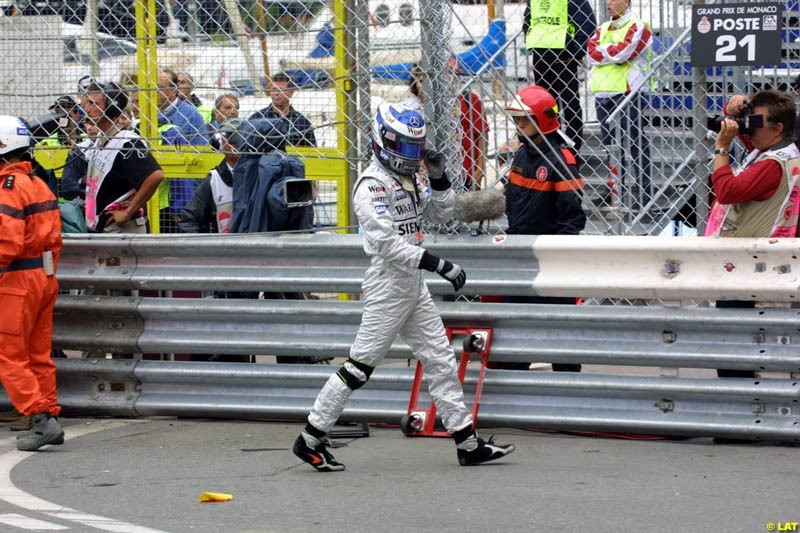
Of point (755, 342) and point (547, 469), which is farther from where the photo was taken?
point (755, 342)

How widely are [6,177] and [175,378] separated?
156 centimetres

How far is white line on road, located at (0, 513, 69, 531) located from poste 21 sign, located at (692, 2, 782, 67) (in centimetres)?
410

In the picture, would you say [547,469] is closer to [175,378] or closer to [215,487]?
[215,487]

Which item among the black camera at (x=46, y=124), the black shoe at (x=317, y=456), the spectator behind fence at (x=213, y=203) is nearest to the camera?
the black shoe at (x=317, y=456)

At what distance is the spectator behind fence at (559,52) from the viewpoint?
1079cm

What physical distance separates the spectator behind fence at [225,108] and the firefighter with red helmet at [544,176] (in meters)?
1.83

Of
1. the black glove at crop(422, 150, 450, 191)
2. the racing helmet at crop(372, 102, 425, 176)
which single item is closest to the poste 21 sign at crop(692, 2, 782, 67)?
the black glove at crop(422, 150, 450, 191)

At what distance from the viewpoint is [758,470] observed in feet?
20.9

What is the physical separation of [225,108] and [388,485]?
11.4 ft

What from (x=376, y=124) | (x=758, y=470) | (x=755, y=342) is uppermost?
(x=376, y=124)

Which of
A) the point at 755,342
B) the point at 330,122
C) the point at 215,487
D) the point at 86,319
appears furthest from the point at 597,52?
the point at 215,487

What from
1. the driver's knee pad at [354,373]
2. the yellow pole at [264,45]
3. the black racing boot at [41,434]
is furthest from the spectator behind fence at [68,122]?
the driver's knee pad at [354,373]

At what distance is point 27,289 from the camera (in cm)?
731

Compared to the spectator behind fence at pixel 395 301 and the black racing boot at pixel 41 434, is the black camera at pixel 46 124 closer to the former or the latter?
the black racing boot at pixel 41 434
